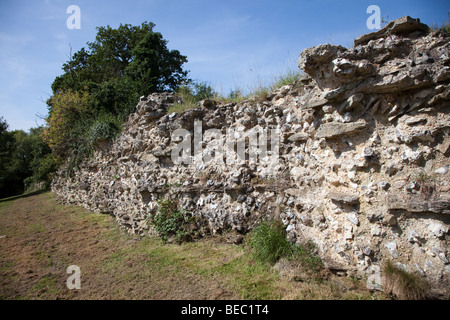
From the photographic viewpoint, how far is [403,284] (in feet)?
9.69

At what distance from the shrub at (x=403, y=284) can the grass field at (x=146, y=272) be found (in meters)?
0.26

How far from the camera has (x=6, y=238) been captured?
22.8ft

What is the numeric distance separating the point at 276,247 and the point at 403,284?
173 cm

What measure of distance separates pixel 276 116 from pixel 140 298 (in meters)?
3.88

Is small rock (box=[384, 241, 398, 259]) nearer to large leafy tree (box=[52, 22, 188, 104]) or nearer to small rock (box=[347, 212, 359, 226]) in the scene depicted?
small rock (box=[347, 212, 359, 226])

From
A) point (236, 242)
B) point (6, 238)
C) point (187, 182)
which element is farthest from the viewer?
point (6, 238)

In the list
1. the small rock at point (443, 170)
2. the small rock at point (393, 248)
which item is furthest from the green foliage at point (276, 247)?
the small rock at point (443, 170)

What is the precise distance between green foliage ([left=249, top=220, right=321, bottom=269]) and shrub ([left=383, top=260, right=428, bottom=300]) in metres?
0.92

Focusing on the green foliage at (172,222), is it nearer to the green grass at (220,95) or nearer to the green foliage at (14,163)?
the green grass at (220,95)

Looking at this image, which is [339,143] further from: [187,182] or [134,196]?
[134,196]

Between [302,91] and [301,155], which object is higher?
[302,91]

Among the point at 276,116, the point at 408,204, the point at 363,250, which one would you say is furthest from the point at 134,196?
the point at 408,204

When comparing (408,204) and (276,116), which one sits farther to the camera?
(276,116)
